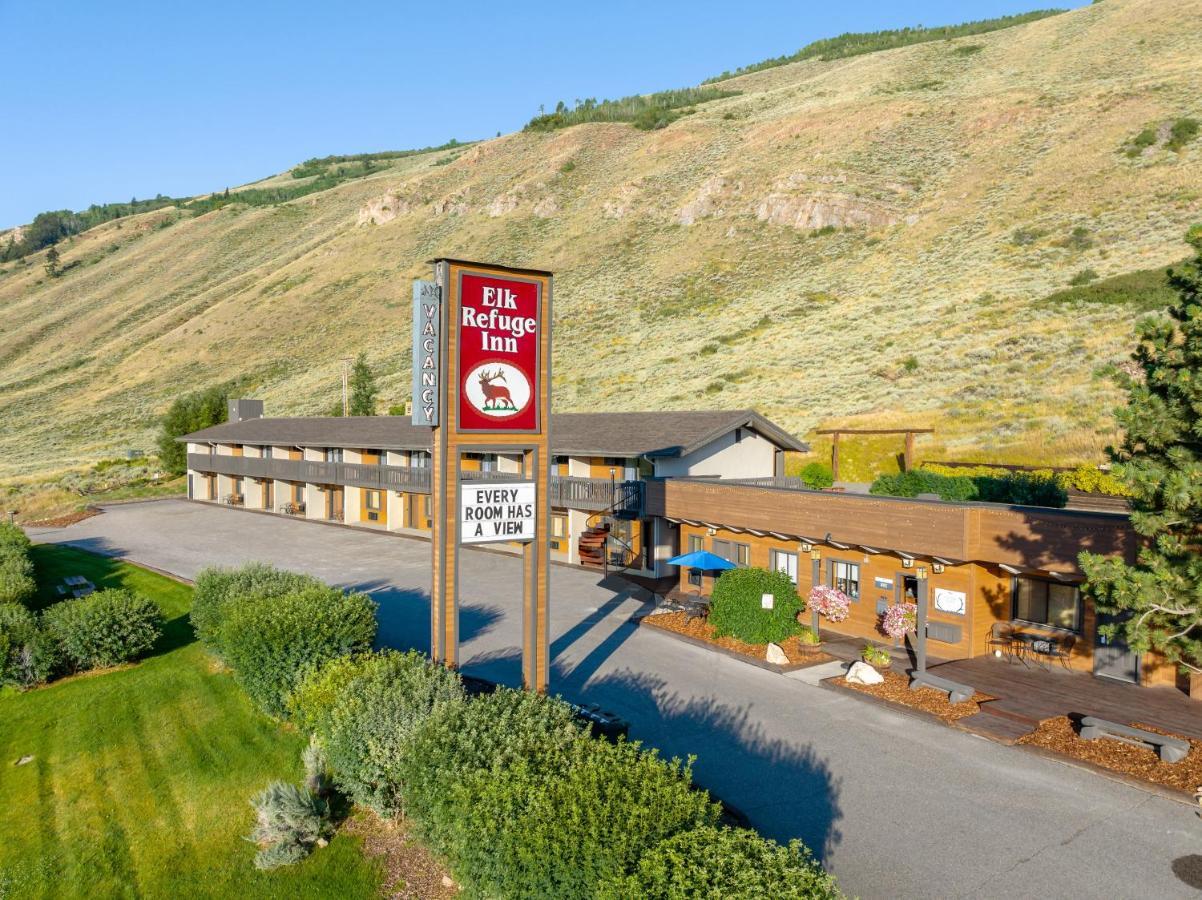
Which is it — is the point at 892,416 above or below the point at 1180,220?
below

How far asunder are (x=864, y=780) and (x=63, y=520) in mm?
53747

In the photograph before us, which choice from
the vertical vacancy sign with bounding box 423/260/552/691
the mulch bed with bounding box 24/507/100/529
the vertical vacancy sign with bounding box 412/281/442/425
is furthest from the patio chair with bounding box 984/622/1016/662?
the mulch bed with bounding box 24/507/100/529

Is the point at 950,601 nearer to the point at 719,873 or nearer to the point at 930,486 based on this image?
the point at 930,486

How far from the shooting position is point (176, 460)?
66.9m

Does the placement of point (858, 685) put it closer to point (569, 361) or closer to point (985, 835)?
point (985, 835)

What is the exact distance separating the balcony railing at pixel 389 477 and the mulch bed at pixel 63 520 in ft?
27.1

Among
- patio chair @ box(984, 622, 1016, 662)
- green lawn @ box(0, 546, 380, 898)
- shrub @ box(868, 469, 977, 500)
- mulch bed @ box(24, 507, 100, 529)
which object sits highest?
shrub @ box(868, 469, 977, 500)

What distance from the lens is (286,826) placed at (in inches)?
467

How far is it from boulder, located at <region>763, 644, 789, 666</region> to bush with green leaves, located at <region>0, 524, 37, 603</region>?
2253 centimetres

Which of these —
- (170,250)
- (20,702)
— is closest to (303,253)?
(170,250)

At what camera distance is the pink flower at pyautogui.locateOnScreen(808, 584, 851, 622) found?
67.8 feet

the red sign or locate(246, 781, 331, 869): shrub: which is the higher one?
the red sign

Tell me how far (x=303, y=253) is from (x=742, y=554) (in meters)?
140

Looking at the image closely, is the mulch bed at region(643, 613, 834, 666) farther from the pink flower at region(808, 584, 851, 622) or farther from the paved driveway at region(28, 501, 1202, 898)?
the pink flower at region(808, 584, 851, 622)
